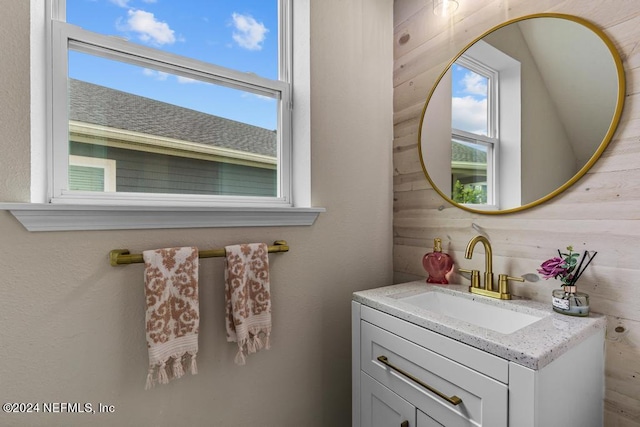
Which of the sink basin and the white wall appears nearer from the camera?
the white wall

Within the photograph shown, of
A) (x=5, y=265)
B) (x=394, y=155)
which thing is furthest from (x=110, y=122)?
(x=394, y=155)

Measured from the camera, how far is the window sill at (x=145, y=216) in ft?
2.74

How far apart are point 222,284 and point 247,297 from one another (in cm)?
11

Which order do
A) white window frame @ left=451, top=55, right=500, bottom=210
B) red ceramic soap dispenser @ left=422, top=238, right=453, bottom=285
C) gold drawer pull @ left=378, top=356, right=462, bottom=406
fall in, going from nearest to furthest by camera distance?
1. gold drawer pull @ left=378, top=356, right=462, bottom=406
2. white window frame @ left=451, top=55, right=500, bottom=210
3. red ceramic soap dispenser @ left=422, top=238, right=453, bottom=285

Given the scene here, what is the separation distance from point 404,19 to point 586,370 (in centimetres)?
158

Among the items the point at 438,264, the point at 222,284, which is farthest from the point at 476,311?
the point at 222,284

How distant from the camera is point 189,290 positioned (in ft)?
3.24

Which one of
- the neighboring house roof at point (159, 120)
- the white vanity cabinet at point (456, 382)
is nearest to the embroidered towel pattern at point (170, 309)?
the neighboring house roof at point (159, 120)

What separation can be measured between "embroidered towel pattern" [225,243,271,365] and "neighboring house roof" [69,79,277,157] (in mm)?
456

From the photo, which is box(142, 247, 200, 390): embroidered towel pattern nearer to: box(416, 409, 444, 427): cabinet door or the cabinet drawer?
the cabinet drawer

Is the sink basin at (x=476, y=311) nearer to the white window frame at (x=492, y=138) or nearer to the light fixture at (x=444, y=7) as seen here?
the white window frame at (x=492, y=138)

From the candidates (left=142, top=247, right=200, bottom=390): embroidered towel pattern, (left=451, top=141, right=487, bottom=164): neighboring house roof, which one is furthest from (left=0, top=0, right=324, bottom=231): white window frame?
(left=451, top=141, right=487, bottom=164): neighboring house roof

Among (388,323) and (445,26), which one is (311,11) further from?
(388,323)

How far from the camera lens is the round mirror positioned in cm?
92
